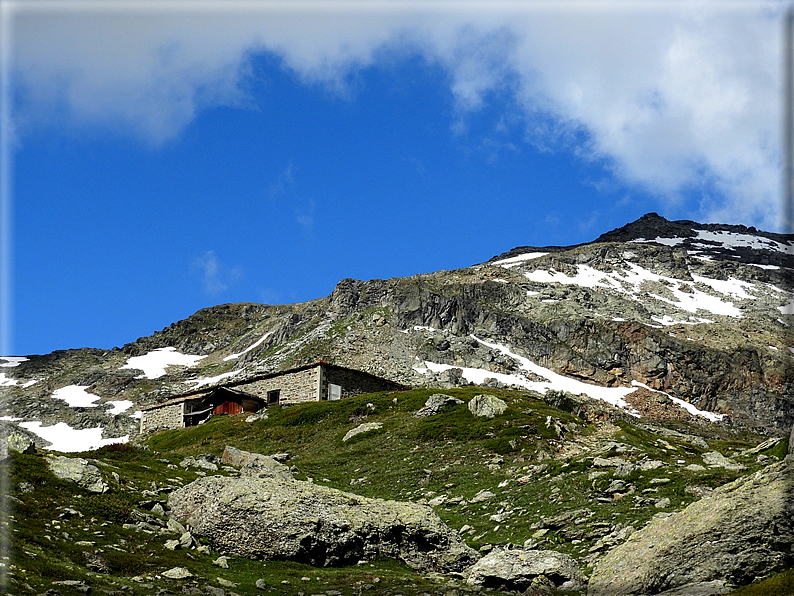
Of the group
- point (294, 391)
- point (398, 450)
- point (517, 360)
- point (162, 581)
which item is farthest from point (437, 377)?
point (162, 581)

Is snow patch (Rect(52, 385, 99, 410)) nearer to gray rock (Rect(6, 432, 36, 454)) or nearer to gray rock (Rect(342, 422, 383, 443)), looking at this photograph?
gray rock (Rect(342, 422, 383, 443))

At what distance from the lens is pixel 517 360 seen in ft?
560

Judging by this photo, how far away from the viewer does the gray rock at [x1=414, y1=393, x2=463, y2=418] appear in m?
57.9

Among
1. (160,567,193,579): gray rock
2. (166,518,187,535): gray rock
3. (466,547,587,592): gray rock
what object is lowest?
(466,547,587,592): gray rock

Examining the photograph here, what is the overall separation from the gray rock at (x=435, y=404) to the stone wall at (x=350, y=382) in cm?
2184

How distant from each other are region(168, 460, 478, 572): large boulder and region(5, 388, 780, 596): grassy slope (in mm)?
783

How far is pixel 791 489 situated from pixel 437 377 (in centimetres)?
12857

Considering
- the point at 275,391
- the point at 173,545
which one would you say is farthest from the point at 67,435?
the point at 173,545

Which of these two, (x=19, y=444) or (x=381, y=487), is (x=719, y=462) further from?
(x=19, y=444)

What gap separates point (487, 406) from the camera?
5378 cm

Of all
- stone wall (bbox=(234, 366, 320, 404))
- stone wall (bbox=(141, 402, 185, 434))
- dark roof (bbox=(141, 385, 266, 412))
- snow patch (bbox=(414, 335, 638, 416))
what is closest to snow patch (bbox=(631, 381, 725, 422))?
snow patch (bbox=(414, 335, 638, 416))

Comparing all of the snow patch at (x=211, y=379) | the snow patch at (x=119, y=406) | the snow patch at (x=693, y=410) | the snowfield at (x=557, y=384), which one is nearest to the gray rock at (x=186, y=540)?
the snowfield at (x=557, y=384)

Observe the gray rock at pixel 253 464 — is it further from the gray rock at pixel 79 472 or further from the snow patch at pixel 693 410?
the snow patch at pixel 693 410

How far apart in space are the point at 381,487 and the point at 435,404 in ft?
59.3
